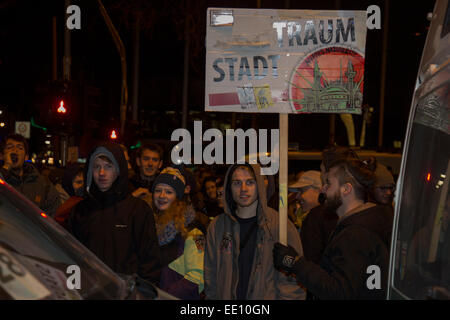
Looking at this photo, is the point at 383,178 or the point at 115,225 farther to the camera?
the point at 383,178

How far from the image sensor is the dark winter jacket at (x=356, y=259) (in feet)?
10.1

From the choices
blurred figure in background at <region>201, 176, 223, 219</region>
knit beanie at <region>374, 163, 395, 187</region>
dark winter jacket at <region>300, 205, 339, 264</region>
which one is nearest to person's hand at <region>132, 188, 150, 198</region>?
dark winter jacket at <region>300, 205, 339, 264</region>

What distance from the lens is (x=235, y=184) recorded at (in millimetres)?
4238

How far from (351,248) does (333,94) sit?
1.10m

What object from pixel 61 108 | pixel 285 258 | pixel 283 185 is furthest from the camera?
pixel 61 108

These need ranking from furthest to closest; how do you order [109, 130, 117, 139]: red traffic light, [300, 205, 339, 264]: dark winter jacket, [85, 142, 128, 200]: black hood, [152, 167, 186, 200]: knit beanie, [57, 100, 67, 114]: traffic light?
[109, 130, 117, 139]: red traffic light < [57, 100, 67, 114]: traffic light < [300, 205, 339, 264]: dark winter jacket < [152, 167, 186, 200]: knit beanie < [85, 142, 128, 200]: black hood

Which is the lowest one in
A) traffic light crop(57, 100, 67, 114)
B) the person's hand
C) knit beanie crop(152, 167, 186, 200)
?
the person's hand

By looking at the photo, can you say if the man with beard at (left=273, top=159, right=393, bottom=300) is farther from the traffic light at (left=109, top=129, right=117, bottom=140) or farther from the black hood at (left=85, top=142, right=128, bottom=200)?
the traffic light at (left=109, top=129, right=117, bottom=140)

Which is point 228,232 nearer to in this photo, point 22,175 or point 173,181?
point 173,181

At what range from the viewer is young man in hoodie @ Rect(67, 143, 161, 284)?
415 centimetres

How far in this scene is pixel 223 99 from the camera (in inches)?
149

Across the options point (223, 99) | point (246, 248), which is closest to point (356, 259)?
point (246, 248)
